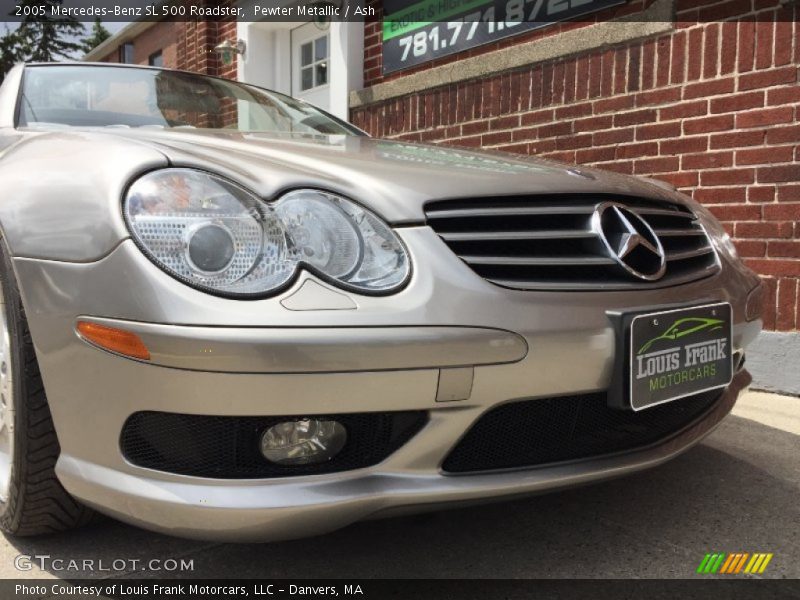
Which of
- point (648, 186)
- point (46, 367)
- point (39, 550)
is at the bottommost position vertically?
point (39, 550)

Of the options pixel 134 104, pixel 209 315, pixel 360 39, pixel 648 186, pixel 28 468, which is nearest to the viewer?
pixel 209 315

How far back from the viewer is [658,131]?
3.52 meters

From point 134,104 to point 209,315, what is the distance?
1582 mm

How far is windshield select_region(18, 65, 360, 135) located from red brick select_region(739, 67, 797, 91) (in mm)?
1719

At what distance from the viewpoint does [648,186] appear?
6.51 ft

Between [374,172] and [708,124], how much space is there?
2365 millimetres

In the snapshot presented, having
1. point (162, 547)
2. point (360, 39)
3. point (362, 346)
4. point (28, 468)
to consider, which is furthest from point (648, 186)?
point (360, 39)

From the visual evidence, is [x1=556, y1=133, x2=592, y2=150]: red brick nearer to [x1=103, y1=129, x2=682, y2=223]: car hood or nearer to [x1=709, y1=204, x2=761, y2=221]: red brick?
[x1=709, y1=204, x2=761, y2=221]: red brick

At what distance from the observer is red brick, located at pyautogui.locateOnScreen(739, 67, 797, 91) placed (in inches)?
117

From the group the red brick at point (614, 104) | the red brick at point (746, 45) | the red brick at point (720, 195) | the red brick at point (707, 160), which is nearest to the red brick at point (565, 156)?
the red brick at point (614, 104)

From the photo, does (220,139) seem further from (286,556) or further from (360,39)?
(360,39)

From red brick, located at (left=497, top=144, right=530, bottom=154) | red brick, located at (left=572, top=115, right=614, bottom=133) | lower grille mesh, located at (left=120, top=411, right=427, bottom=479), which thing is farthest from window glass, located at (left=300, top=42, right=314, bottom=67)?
lower grille mesh, located at (left=120, top=411, right=427, bottom=479)

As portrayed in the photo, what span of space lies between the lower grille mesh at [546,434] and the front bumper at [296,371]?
0.04m

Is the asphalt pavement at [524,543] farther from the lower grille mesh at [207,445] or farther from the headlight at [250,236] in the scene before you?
the headlight at [250,236]
